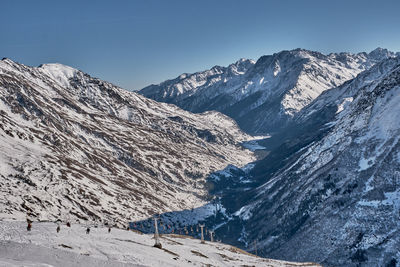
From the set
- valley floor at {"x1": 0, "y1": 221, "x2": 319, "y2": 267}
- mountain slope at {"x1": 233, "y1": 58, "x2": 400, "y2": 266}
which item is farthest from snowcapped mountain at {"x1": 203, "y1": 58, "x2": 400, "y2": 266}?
valley floor at {"x1": 0, "y1": 221, "x2": 319, "y2": 267}

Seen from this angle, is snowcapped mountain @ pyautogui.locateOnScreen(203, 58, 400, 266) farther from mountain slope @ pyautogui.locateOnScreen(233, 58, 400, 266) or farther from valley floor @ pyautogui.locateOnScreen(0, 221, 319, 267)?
valley floor @ pyautogui.locateOnScreen(0, 221, 319, 267)

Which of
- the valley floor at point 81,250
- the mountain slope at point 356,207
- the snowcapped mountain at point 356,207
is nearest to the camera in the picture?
the valley floor at point 81,250

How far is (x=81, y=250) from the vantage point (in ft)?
171

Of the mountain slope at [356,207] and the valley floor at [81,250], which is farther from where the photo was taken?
the mountain slope at [356,207]

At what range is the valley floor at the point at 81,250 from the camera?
→ 153 ft

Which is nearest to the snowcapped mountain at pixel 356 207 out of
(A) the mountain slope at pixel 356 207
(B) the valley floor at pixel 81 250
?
(A) the mountain slope at pixel 356 207

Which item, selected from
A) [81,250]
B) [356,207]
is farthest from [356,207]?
[81,250]

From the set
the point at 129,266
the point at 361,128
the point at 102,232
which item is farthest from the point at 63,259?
the point at 361,128

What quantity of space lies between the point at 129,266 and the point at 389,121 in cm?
15940

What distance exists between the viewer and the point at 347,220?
489 feet

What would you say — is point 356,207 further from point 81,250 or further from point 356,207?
point 81,250

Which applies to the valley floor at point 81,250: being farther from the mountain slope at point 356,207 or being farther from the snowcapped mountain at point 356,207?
the mountain slope at point 356,207

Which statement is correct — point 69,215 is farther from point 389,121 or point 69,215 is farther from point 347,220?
point 389,121

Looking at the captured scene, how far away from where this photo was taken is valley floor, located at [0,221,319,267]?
46.6 m
